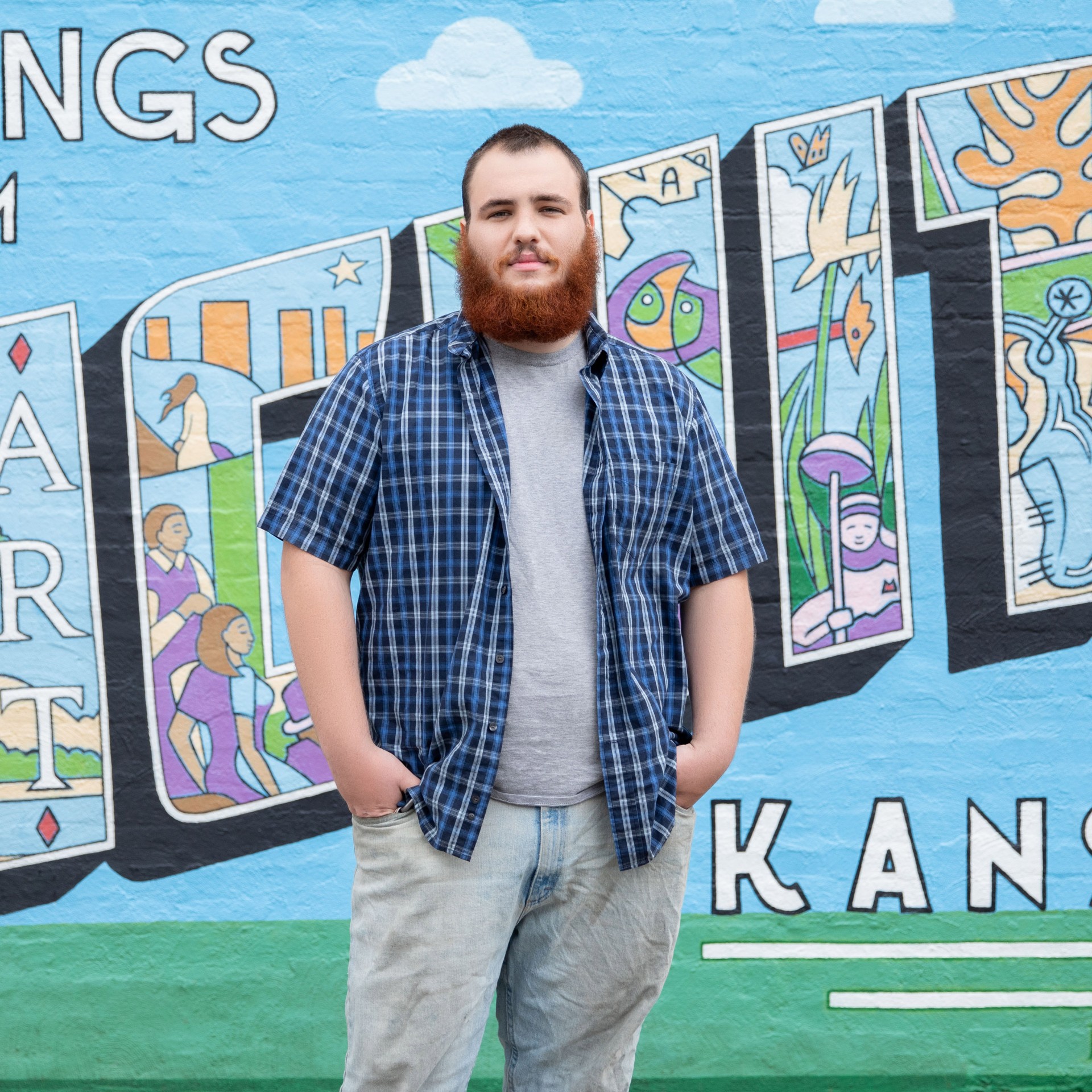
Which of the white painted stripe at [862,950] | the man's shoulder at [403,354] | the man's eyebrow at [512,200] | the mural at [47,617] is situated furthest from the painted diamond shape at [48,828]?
the man's eyebrow at [512,200]

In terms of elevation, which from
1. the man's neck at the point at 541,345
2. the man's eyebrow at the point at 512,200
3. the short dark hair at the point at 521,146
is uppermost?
the short dark hair at the point at 521,146

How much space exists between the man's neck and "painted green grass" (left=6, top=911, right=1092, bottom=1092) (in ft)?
6.86

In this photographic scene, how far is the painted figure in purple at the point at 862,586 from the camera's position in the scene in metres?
3.67

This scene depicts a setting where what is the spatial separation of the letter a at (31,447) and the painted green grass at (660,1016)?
1269mm

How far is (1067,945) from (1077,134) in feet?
7.80

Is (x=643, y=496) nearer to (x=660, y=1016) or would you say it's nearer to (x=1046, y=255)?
(x=660, y=1016)

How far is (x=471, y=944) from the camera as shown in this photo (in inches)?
77.9

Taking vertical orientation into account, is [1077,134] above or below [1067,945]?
above

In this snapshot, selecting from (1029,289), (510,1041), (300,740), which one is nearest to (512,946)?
(510,1041)

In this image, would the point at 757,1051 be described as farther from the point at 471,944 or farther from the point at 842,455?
the point at 471,944

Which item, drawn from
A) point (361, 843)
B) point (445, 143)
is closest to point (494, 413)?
point (361, 843)

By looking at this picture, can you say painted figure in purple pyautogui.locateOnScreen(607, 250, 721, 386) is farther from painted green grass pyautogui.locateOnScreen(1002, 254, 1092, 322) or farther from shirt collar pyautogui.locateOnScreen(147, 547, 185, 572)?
shirt collar pyautogui.locateOnScreen(147, 547, 185, 572)

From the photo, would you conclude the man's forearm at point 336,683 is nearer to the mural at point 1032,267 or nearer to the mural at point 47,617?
the mural at point 47,617

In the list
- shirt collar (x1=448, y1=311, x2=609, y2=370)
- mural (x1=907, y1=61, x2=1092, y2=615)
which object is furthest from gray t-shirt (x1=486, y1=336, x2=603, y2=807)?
mural (x1=907, y1=61, x2=1092, y2=615)
